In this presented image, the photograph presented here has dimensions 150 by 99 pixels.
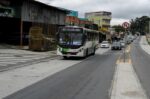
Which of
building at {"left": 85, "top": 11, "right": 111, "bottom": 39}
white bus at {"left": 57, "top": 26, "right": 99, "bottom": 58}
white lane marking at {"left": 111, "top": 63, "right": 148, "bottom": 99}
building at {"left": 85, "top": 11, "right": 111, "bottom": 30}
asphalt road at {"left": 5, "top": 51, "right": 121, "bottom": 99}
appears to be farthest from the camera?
building at {"left": 85, "top": 11, "right": 111, "bottom": 30}

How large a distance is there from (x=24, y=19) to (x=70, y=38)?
40.1ft

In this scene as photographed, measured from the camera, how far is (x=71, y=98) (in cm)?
1261

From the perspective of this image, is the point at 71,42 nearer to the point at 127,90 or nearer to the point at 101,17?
the point at 127,90

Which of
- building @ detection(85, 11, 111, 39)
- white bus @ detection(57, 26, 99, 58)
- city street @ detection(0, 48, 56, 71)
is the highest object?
building @ detection(85, 11, 111, 39)

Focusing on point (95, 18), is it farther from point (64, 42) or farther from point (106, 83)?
point (106, 83)

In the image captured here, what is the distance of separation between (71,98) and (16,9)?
110ft

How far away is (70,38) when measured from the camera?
1415 inches

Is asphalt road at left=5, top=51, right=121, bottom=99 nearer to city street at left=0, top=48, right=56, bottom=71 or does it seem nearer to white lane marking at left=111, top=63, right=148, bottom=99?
white lane marking at left=111, top=63, right=148, bottom=99

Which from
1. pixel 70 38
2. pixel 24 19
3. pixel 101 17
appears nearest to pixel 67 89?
pixel 70 38

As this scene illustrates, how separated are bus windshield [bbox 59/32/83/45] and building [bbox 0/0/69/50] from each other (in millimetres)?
9374


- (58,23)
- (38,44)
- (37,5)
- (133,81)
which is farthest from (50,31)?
(133,81)

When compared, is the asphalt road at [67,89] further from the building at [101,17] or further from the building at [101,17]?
the building at [101,17]

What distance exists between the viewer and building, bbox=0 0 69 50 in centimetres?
4520

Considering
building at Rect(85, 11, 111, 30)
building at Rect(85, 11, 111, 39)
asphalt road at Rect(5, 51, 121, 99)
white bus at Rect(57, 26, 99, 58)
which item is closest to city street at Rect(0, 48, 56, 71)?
white bus at Rect(57, 26, 99, 58)
